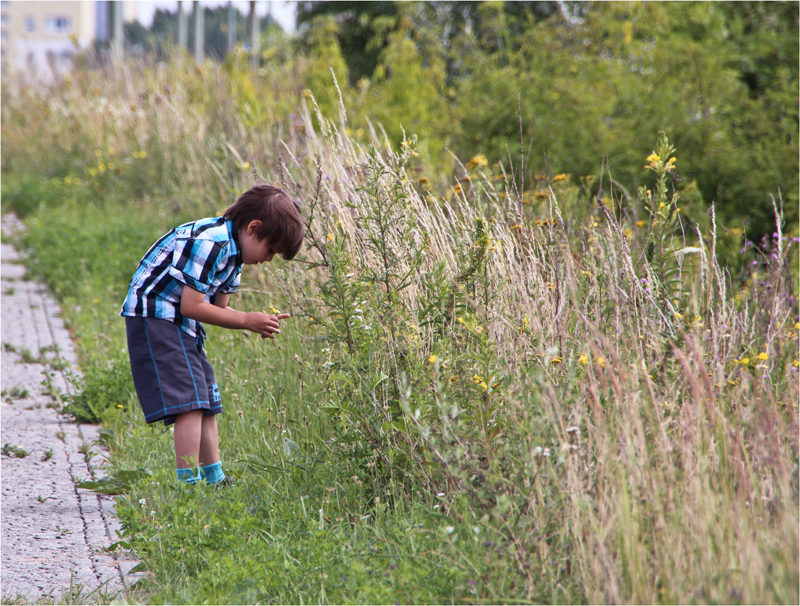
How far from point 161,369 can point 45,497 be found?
33.5 inches

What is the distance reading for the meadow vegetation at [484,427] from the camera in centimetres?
213

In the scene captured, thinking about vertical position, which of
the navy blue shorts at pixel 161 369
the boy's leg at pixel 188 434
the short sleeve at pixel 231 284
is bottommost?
the boy's leg at pixel 188 434

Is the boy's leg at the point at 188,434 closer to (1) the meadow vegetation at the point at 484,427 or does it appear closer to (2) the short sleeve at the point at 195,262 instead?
(1) the meadow vegetation at the point at 484,427

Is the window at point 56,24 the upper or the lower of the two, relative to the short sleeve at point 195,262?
upper

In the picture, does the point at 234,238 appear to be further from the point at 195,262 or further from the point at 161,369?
the point at 161,369

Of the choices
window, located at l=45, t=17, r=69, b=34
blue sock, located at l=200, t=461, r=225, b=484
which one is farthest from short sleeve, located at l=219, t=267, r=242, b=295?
window, located at l=45, t=17, r=69, b=34

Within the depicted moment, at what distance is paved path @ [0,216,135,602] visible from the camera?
2719 millimetres

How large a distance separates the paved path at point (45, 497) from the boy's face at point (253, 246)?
1250 millimetres

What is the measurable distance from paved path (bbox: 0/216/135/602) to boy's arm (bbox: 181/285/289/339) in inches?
37.4

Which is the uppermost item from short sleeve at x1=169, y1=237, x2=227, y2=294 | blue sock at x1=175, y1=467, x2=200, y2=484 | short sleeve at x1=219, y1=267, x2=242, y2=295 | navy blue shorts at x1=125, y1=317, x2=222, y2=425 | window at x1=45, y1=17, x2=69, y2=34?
window at x1=45, y1=17, x2=69, y2=34

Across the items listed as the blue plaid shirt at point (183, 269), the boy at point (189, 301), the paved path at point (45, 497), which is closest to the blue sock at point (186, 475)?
the boy at point (189, 301)

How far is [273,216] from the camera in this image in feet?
10.4

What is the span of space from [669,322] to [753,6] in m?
7.05

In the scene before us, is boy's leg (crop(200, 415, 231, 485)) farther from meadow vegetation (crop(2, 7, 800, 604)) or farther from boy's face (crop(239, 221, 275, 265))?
boy's face (crop(239, 221, 275, 265))
